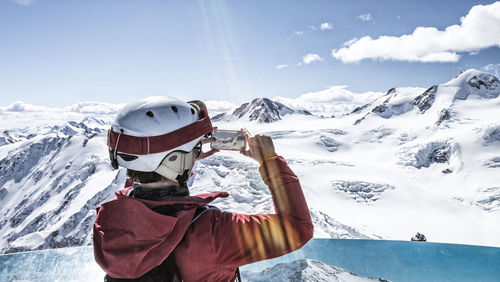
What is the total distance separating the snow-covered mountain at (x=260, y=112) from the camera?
16688cm

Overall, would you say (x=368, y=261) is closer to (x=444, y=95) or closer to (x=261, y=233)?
(x=261, y=233)

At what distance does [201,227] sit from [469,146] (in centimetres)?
8921

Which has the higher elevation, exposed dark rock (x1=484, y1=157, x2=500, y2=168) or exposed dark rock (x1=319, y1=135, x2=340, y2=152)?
exposed dark rock (x1=319, y1=135, x2=340, y2=152)

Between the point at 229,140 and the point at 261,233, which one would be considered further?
the point at 229,140

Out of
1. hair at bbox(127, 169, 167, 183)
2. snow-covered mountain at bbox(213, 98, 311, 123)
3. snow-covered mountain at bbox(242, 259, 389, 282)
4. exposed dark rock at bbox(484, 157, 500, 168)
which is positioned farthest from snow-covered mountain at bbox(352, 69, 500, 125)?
hair at bbox(127, 169, 167, 183)

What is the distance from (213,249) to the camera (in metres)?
1.25

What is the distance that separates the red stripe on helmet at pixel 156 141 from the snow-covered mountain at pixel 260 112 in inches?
6351

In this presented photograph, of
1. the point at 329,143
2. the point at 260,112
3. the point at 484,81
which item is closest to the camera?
the point at 329,143

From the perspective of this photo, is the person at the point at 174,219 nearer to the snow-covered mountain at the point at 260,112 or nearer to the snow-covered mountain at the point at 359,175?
the snow-covered mountain at the point at 359,175

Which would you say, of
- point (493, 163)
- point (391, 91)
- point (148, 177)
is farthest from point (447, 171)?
point (391, 91)

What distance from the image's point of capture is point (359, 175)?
55875mm

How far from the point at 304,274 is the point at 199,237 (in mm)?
3871

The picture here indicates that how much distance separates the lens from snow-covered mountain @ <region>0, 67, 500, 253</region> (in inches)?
1505

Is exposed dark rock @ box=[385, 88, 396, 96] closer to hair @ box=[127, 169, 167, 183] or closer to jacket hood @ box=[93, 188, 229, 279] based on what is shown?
hair @ box=[127, 169, 167, 183]
